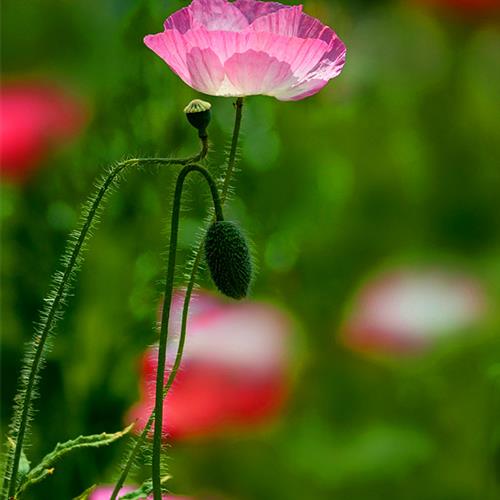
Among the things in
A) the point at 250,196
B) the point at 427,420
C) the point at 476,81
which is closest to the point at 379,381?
the point at 427,420

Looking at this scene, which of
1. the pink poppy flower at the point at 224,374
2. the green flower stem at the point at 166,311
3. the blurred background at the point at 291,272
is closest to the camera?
the green flower stem at the point at 166,311

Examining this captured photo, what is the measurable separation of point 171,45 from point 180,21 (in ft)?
0.08

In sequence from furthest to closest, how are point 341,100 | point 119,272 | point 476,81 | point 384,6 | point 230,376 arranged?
point 384,6, point 476,81, point 341,100, point 119,272, point 230,376

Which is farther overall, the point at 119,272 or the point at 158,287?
the point at 119,272

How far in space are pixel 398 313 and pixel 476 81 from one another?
54cm

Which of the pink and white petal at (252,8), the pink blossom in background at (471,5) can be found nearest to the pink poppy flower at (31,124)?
the pink blossom in background at (471,5)

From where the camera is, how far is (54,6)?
4.94ft

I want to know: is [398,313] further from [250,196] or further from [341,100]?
[341,100]

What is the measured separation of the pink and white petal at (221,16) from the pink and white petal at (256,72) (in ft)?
0.13

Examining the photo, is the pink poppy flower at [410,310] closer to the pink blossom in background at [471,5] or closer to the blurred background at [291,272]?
the blurred background at [291,272]

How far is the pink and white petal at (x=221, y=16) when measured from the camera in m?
0.55

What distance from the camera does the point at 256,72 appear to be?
52cm

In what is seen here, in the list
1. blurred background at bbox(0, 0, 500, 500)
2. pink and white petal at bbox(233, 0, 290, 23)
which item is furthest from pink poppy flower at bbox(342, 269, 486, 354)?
pink and white petal at bbox(233, 0, 290, 23)

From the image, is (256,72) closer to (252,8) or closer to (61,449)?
(252,8)
